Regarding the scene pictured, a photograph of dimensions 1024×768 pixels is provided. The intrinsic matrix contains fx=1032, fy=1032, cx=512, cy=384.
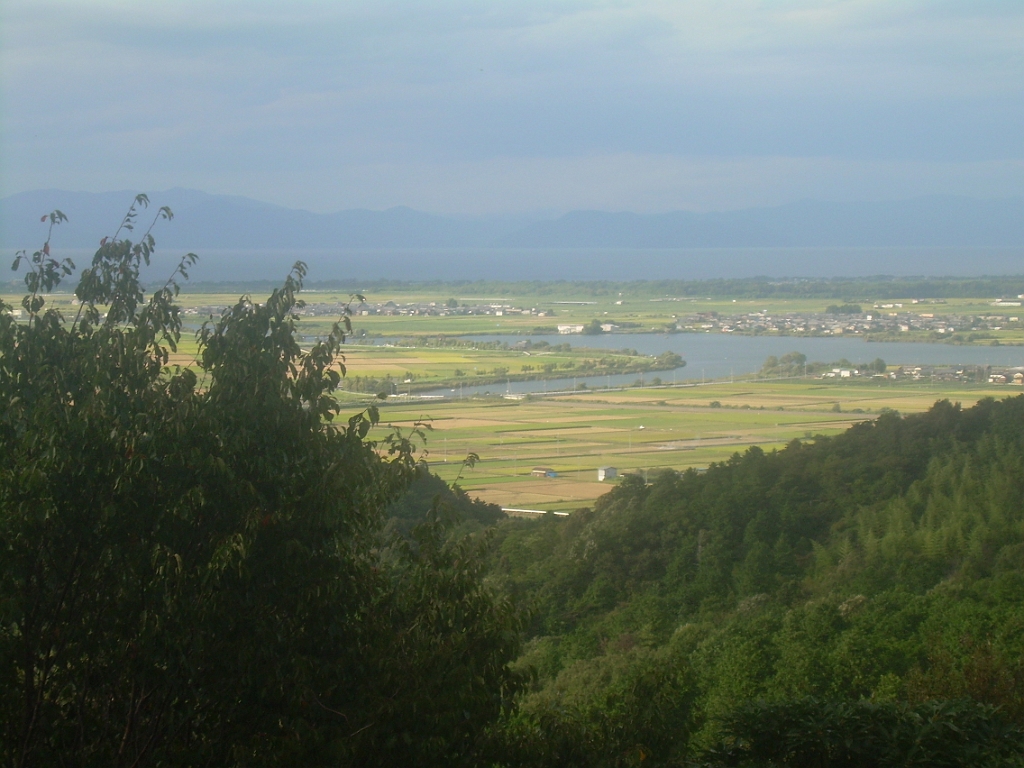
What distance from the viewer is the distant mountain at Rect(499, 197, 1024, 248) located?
7246 cm

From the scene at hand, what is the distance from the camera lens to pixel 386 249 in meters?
34.8

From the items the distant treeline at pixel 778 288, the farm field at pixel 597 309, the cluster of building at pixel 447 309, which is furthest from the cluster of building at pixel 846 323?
the cluster of building at pixel 447 309

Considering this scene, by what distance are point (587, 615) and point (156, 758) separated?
12957 millimetres

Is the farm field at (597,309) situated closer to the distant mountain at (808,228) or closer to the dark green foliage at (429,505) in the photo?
the dark green foliage at (429,505)

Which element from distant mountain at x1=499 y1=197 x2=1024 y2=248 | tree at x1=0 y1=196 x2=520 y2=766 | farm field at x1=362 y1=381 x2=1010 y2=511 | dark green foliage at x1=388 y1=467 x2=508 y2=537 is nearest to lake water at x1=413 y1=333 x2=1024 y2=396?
farm field at x1=362 y1=381 x2=1010 y2=511

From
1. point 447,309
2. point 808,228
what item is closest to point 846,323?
point 447,309

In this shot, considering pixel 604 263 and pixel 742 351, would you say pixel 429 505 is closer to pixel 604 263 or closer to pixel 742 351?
pixel 742 351

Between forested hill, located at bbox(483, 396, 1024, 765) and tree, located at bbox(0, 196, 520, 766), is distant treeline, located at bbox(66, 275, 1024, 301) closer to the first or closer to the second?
forested hill, located at bbox(483, 396, 1024, 765)

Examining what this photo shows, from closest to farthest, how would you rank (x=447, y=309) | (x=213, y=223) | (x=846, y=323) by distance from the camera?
(x=213, y=223) < (x=447, y=309) < (x=846, y=323)

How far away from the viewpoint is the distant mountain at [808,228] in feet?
238

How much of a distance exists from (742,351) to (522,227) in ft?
142

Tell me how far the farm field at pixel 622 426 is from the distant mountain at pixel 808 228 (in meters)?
40.7

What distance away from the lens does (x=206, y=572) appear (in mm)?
4695

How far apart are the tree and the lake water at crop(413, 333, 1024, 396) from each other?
2436 centimetres
